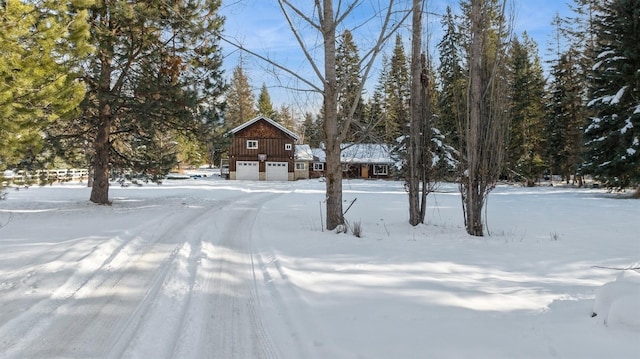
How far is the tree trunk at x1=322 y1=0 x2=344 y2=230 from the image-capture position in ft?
27.2

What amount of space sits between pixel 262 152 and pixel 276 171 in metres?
2.64

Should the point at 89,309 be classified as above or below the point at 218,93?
below

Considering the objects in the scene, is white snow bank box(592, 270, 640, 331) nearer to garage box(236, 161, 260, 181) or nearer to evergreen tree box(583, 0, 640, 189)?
evergreen tree box(583, 0, 640, 189)

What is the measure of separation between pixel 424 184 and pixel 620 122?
14462 millimetres

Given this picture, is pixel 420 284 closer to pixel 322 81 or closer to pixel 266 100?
pixel 322 81

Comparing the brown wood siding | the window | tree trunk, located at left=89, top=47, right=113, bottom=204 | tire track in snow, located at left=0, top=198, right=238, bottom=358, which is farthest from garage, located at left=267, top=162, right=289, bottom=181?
tire track in snow, located at left=0, top=198, right=238, bottom=358

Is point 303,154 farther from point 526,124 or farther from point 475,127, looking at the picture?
point 475,127

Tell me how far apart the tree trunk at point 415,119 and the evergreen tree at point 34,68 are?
27.9 feet

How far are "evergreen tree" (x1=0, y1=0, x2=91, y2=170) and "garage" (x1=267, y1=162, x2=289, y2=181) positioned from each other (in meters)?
32.0

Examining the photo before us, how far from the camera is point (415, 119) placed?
9.62 metres

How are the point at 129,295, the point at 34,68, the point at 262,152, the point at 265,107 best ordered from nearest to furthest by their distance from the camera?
the point at 129,295 < the point at 34,68 < the point at 262,152 < the point at 265,107

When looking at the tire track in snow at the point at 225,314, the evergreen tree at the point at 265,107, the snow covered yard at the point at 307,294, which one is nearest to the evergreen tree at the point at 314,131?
the snow covered yard at the point at 307,294

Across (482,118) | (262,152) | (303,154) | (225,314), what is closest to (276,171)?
(262,152)

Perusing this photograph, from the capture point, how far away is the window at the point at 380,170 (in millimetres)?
45812
